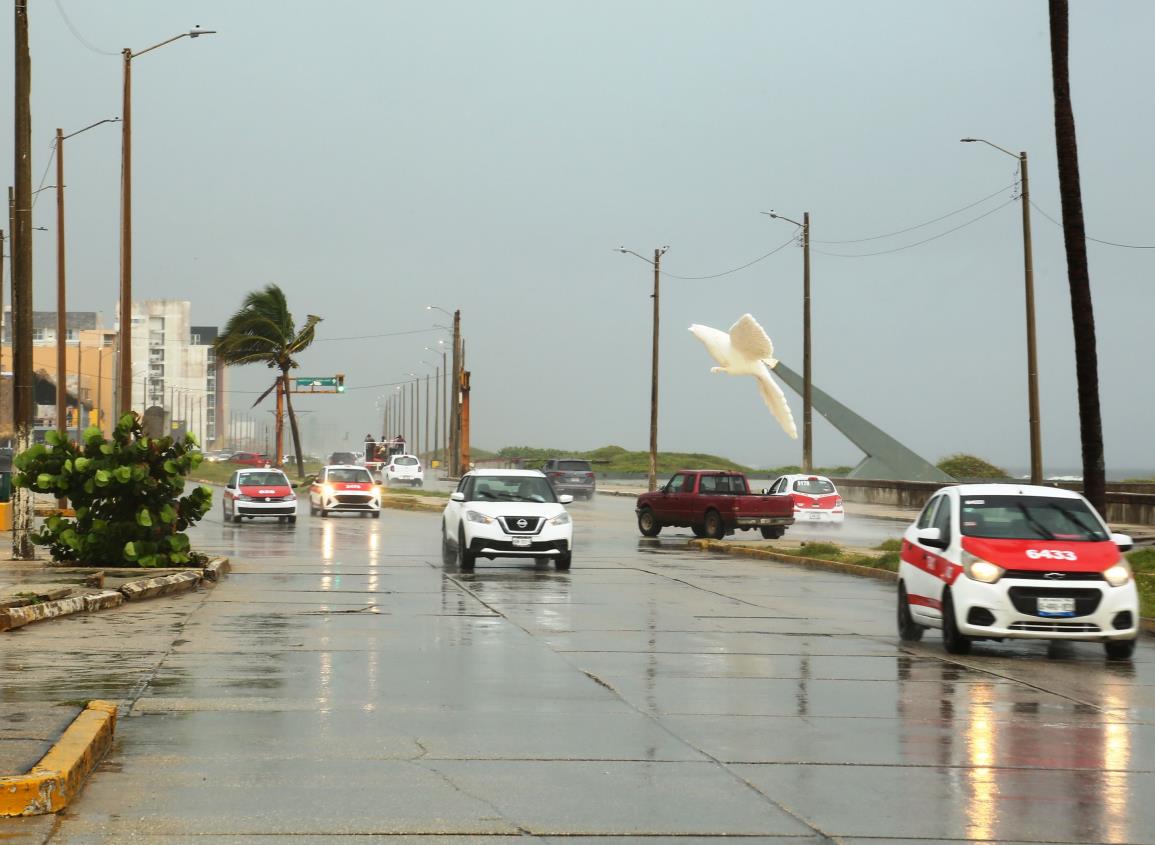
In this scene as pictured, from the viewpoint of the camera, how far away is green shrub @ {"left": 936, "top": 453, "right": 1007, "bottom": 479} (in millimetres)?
90375

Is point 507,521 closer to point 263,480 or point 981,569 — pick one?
point 981,569

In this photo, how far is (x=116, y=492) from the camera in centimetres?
2359

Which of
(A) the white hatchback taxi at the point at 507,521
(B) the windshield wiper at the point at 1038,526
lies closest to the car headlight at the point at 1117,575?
(B) the windshield wiper at the point at 1038,526

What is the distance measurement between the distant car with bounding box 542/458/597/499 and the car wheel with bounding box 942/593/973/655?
180 ft

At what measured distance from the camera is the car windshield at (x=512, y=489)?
90.9ft

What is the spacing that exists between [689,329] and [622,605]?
41329 mm

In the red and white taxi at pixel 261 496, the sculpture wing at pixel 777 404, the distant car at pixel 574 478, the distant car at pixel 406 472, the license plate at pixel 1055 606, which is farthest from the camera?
the distant car at pixel 406 472

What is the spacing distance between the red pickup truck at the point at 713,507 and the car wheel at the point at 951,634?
69.7 feet

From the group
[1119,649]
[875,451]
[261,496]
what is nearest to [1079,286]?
[1119,649]

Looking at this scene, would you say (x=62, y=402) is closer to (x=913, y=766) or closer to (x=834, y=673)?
(x=834, y=673)

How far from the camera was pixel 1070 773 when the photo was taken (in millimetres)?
9406

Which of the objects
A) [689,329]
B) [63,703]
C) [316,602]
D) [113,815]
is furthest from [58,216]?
[113,815]

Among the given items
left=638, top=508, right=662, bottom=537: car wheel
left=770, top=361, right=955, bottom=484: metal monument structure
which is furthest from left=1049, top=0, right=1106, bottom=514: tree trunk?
left=770, top=361, right=955, bottom=484: metal monument structure

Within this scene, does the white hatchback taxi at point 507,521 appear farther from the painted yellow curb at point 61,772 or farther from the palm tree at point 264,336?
the palm tree at point 264,336
